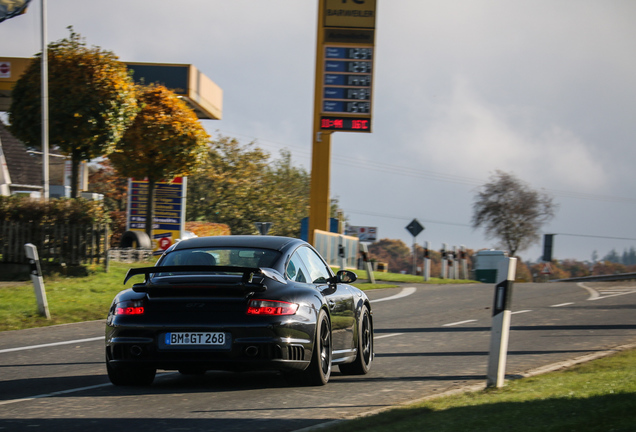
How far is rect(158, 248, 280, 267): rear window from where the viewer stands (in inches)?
313

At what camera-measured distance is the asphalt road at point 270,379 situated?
6223 millimetres

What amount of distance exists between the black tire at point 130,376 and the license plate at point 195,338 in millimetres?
651

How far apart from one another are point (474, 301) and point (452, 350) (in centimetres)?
904

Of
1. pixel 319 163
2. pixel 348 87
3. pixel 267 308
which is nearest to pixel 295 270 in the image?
pixel 267 308

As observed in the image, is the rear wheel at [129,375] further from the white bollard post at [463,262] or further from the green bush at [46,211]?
the white bollard post at [463,262]

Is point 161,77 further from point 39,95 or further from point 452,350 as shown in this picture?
point 452,350

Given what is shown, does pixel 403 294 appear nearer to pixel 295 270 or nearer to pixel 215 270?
pixel 295 270

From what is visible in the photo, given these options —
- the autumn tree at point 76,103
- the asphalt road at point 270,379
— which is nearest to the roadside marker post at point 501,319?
the asphalt road at point 270,379

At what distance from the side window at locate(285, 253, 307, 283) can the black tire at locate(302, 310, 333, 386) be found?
1.30 ft

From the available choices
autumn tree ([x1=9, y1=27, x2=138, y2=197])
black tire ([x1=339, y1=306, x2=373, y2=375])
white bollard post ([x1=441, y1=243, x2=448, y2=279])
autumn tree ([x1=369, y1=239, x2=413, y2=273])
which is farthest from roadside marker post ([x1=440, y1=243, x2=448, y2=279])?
autumn tree ([x1=369, y1=239, x2=413, y2=273])

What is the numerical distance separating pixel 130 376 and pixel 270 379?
1.38m

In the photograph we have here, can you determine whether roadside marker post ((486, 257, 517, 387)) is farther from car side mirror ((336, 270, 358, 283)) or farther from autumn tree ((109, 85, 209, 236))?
autumn tree ((109, 85, 209, 236))

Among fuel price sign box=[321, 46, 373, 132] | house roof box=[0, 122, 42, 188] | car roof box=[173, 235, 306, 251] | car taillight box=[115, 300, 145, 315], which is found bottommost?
car taillight box=[115, 300, 145, 315]

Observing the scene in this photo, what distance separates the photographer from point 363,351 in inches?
362
